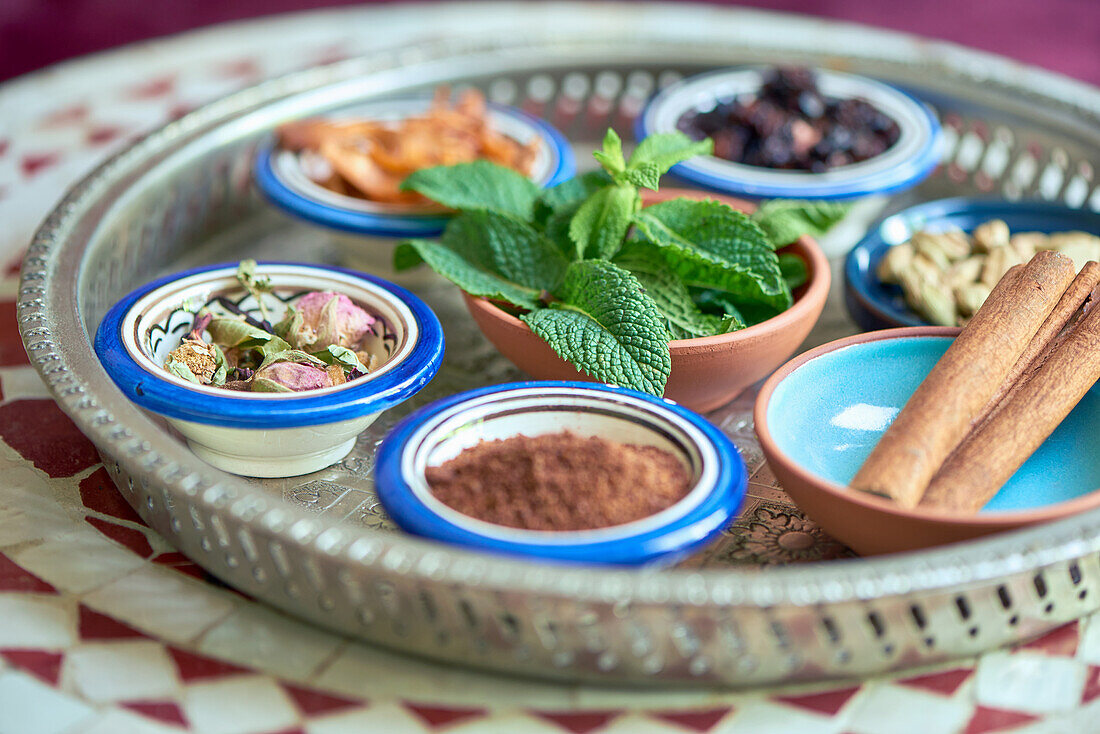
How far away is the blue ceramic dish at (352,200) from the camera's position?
→ 1.08 meters

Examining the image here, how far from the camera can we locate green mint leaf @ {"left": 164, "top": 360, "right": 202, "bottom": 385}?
0.79m

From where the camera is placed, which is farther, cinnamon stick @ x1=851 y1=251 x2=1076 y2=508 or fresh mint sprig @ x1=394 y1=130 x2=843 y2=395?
fresh mint sprig @ x1=394 y1=130 x2=843 y2=395

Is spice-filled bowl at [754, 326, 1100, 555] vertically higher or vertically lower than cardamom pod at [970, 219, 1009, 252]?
lower

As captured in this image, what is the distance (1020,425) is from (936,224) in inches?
16.2

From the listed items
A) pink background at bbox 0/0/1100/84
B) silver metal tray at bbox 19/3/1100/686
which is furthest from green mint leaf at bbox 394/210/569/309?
pink background at bbox 0/0/1100/84

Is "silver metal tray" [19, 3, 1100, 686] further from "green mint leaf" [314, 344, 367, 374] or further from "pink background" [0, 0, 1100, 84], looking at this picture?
"pink background" [0, 0, 1100, 84]

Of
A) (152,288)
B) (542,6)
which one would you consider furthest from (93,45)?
(152,288)

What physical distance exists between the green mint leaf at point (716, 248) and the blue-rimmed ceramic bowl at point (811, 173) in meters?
0.19

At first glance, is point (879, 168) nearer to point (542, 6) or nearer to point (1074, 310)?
point (1074, 310)

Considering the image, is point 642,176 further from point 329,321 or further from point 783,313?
point 329,321

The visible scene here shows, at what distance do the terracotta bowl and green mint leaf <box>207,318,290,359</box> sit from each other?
165 millimetres

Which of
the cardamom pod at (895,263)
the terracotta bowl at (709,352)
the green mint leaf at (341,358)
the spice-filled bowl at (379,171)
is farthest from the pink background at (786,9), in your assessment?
the green mint leaf at (341,358)

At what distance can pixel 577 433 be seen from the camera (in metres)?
0.77

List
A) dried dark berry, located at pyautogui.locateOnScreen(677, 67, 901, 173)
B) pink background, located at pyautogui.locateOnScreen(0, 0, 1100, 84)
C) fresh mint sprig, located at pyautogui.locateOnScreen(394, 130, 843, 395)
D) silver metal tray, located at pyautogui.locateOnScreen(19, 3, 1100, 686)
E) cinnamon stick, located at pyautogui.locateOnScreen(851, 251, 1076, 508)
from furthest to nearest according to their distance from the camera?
pink background, located at pyautogui.locateOnScreen(0, 0, 1100, 84) → dried dark berry, located at pyautogui.locateOnScreen(677, 67, 901, 173) → fresh mint sprig, located at pyautogui.locateOnScreen(394, 130, 843, 395) → cinnamon stick, located at pyautogui.locateOnScreen(851, 251, 1076, 508) → silver metal tray, located at pyautogui.locateOnScreen(19, 3, 1100, 686)
